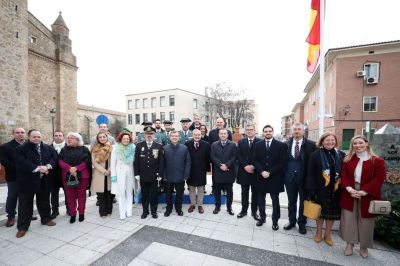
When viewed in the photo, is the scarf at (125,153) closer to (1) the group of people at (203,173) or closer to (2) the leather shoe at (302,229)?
(1) the group of people at (203,173)

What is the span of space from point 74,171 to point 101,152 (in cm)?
64

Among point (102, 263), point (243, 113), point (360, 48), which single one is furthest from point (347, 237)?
point (243, 113)

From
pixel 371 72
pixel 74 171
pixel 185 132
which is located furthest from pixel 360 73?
pixel 74 171

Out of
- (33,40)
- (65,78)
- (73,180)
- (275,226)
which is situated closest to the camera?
(275,226)

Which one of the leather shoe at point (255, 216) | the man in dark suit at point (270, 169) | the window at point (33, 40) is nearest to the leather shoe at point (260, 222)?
the man in dark suit at point (270, 169)

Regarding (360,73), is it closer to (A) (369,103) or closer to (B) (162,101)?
(A) (369,103)

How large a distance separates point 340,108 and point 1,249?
21.9 meters

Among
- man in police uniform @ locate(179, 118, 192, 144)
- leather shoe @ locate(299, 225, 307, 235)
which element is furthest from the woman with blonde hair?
man in police uniform @ locate(179, 118, 192, 144)

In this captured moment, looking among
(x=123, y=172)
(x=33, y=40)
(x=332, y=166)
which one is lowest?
(x=123, y=172)

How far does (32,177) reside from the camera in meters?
3.93

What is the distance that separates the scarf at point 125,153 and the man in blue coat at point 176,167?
791 mm

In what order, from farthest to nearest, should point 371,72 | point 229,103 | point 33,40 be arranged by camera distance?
point 229,103 → point 371,72 → point 33,40

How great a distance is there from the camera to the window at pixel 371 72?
17266 mm

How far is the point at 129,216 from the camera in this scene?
478 cm
